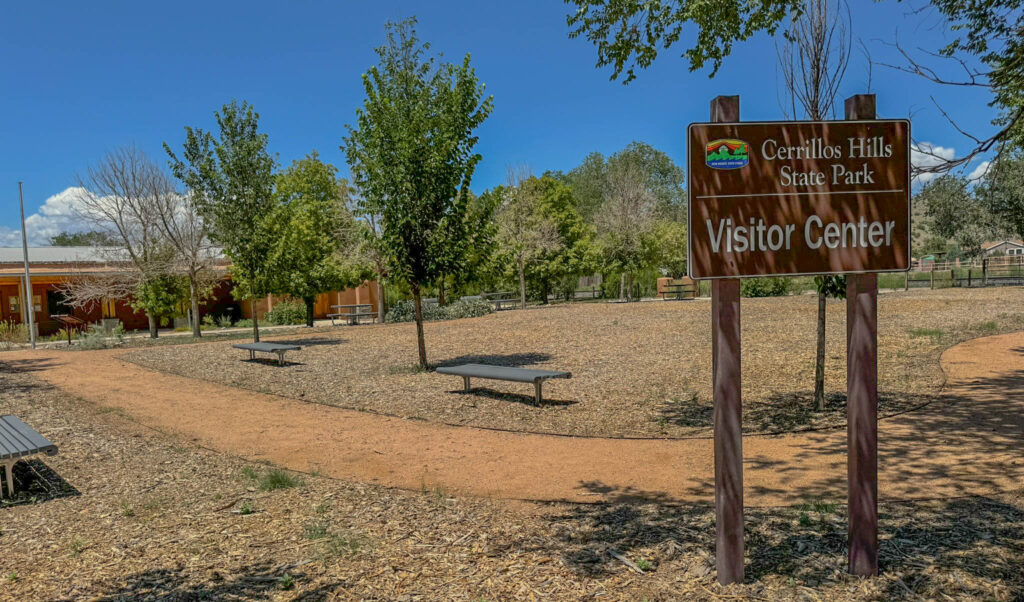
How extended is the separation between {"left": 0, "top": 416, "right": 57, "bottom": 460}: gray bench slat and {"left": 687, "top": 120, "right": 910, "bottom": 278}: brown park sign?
5.46m

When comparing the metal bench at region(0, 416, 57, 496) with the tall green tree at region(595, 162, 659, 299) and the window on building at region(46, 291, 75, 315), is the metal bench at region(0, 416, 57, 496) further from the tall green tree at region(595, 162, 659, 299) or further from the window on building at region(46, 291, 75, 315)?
the tall green tree at region(595, 162, 659, 299)

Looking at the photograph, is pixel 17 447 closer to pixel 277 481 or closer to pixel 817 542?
→ pixel 277 481

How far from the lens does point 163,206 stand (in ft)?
78.5

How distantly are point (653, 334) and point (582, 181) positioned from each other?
5714 centimetres

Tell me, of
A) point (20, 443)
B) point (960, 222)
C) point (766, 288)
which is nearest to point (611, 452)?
point (20, 443)

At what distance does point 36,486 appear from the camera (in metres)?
5.83

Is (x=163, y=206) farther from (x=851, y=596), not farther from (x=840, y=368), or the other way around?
(x=851, y=596)

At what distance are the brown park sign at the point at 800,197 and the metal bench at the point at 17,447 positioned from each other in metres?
5.46

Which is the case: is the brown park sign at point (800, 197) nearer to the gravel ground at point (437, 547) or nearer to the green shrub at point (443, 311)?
the gravel ground at point (437, 547)

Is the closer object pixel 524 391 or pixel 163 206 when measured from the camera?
pixel 524 391

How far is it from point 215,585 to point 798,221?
364 cm

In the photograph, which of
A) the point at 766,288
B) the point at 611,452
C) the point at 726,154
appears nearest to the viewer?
the point at 726,154

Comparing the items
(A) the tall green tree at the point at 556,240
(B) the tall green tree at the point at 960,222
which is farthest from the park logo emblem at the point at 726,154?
(B) the tall green tree at the point at 960,222

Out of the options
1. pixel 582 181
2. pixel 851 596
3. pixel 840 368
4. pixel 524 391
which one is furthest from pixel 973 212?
pixel 851 596
